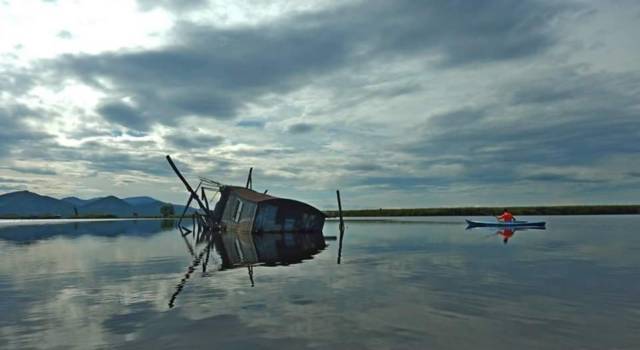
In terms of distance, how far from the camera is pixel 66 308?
13695 millimetres

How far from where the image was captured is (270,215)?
4566 centimetres

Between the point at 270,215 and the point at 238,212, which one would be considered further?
the point at 238,212

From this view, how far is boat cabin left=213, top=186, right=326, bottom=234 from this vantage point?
45219 mm

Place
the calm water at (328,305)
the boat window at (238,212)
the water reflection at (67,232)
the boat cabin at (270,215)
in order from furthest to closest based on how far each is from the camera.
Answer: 1. the water reflection at (67,232)
2. the boat window at (238,212)
3. the boat cabin at (270,215)
4. the calm water at (328,305)

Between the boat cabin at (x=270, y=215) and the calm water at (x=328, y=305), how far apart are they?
2002cm

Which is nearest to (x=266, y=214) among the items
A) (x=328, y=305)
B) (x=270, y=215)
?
(x=270, y=215)

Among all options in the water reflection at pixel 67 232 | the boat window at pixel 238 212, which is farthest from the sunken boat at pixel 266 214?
the water reflection at pixel 67 232

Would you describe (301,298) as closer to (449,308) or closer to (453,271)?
(449,308)

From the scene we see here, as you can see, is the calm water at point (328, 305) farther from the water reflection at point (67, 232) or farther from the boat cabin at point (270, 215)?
the water reflection at point (67, 232)

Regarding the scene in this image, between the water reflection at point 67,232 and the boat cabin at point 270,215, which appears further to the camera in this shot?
the water reflection at point 67,232

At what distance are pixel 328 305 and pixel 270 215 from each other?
3253 centimetres

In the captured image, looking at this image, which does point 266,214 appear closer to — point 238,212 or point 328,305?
point 238,212

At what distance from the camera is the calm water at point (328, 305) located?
1010 centimetres

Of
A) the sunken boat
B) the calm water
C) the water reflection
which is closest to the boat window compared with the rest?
the sunken boat
